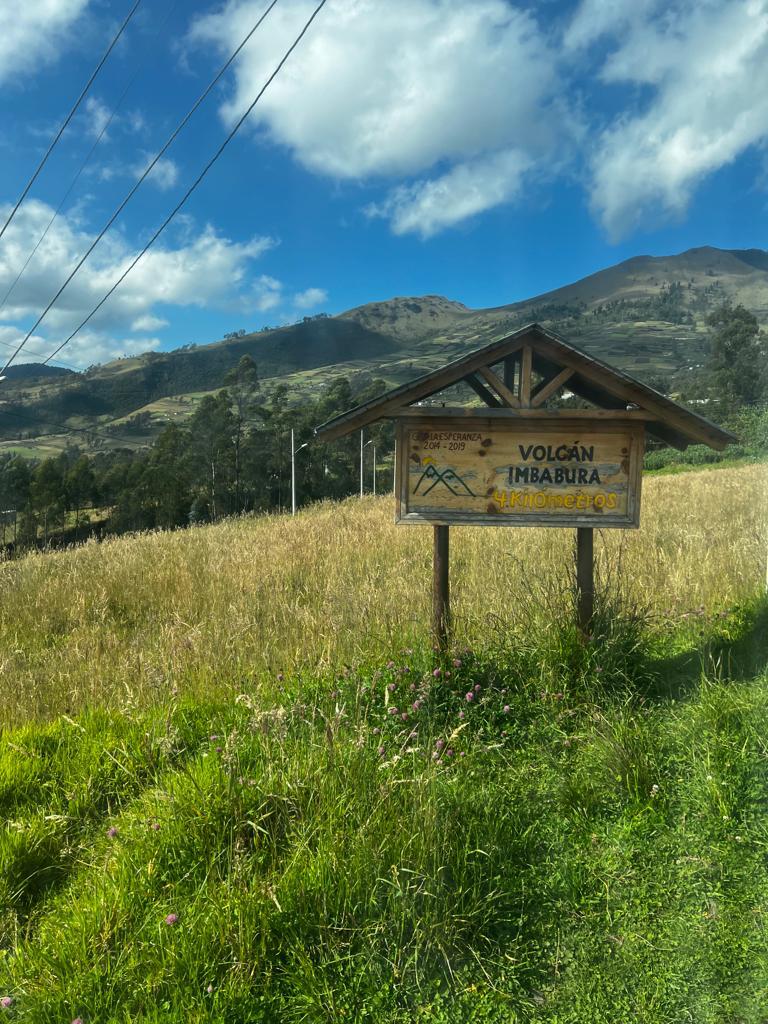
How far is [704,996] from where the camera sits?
2.07 metres

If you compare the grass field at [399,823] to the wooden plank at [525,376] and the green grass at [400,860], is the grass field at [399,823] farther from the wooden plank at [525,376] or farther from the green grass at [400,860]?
A: the wooden plank at [525,376]

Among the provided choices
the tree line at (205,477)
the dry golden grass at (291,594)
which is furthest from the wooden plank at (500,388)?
the tree line at (205,477)

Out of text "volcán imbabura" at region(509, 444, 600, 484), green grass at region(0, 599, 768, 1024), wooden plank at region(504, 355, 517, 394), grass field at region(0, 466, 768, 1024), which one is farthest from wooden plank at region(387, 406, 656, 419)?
green grass at region(0, 599, 768, 1024)

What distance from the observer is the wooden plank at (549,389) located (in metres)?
4.21

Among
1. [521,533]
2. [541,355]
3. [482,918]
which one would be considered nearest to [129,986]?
[482,918]

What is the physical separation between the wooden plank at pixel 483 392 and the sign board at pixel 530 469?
1.62ft

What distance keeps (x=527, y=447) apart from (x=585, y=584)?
3.48 ft

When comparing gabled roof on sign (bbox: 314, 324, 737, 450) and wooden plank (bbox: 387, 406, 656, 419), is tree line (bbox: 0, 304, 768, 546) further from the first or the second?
wooden plank (bbox: 387, 406, 656, 419)

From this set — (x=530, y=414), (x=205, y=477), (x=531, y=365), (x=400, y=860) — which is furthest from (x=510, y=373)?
(x=205, y=477)

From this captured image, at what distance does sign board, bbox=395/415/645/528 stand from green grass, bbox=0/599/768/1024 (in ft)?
3.73

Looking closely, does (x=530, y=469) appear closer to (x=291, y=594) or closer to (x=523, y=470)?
(x=523, y=470)

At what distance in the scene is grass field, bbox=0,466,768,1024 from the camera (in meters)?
2.13

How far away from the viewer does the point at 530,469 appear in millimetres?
4262

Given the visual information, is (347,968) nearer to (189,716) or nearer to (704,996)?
(704,996)
